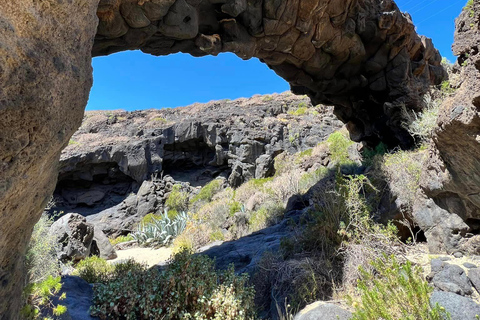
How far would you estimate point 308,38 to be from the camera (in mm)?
7051

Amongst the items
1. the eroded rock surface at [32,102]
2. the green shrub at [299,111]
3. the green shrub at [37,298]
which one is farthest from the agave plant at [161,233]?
the green shrub at [299,111]

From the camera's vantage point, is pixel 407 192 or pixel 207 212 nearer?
pixel 407 192

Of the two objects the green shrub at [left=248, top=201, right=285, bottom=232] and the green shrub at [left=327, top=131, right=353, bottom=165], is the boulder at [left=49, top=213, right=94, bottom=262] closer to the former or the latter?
the green shrub at [left=248, top=201, right=285, bottom=232]

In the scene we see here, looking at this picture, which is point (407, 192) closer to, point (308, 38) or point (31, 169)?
point (308, 38)

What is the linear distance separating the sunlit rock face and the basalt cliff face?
25.8 feet

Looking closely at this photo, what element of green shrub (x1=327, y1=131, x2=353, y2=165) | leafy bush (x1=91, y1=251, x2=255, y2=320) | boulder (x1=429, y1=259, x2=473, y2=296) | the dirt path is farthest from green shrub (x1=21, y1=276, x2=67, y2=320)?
green shrub (x1=327, y1=131, x2=353, y2=165)

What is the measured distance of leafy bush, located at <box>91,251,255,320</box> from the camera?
375cm

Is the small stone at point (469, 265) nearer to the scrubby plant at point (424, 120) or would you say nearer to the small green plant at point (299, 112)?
the scrubby plant at point (424, 120)

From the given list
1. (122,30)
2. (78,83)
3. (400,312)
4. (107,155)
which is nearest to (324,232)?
(400,312)

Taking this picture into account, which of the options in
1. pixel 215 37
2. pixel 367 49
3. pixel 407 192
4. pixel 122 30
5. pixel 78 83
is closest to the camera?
pixel 78 83

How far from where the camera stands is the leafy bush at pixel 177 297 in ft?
12.3

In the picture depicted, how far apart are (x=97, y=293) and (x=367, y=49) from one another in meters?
9.27

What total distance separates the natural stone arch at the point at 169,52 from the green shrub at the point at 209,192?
9.05m

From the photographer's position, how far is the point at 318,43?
736cm
